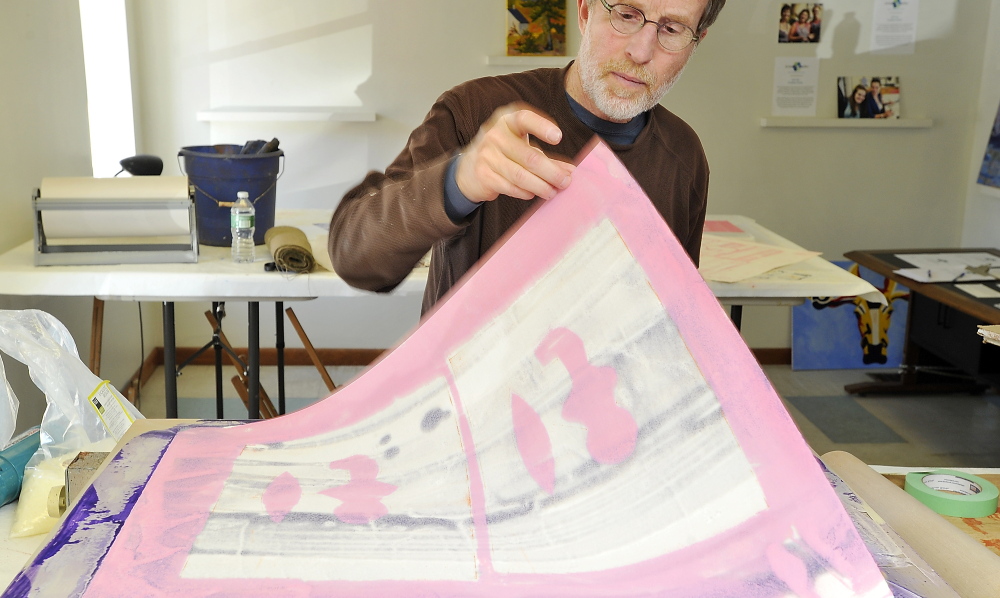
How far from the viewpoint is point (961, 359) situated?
326 centimetres

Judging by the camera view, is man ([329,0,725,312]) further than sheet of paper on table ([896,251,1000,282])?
No

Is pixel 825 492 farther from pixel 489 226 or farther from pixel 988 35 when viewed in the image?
pixel 988 35

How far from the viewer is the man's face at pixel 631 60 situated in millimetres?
1288

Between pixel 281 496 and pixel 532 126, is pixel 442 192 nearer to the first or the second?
pixel 532 126

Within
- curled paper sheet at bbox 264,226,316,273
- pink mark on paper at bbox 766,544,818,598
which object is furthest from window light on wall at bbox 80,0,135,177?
pink mark on paper at bbox 766,544,818,598

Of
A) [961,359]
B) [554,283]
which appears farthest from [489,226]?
[961,359]

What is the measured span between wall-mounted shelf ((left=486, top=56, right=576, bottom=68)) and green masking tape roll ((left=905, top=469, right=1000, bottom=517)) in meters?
2.76

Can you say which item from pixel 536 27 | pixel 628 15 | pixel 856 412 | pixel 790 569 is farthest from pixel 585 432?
pixel 536 27

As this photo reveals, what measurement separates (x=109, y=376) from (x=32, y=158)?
0.94 metres

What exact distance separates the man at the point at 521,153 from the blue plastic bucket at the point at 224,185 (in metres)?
1.18

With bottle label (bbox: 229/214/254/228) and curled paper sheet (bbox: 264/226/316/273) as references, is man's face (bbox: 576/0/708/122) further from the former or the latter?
bottle label (bbox: 229/214/254/228)

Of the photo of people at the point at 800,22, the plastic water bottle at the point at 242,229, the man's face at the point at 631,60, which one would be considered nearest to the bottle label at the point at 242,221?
the plastic water bottle at the point at 242,229

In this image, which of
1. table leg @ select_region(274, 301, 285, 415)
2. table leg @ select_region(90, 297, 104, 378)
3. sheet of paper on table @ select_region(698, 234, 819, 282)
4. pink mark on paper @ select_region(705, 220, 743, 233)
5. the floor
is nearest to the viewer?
sheet of paper on table @ select_region(698, 234, 819, 282)

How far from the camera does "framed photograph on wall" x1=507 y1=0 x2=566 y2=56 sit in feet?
12.0
